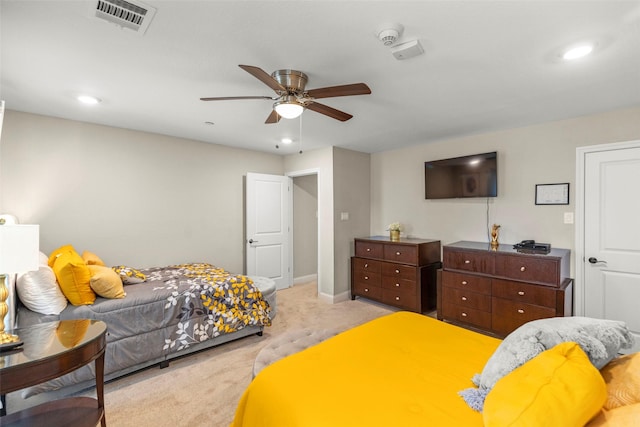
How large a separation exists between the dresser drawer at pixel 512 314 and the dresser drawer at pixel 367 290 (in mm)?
1521

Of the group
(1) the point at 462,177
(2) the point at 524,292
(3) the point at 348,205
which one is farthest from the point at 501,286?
(3) the point at 348,205

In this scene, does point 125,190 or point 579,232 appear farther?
point 125,190

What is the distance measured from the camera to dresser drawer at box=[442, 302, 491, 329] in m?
3.25

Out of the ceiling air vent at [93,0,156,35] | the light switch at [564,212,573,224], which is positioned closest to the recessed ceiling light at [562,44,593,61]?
the light switch at [564,212,573,224]

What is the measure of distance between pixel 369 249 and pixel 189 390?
2.94m

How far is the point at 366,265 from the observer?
14.8ft

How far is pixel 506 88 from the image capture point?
2463 mm

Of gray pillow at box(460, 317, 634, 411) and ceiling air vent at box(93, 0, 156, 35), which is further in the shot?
ceiling air vent at box(93, 0, 156, 35)

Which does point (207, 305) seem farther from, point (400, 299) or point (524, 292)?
point (524, 292)

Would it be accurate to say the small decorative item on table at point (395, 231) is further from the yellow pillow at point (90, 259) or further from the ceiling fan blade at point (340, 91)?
the yellow pillow at point (90, 259)

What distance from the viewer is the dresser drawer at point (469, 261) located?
3262 millimetres

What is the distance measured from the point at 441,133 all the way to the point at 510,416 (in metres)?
3.54

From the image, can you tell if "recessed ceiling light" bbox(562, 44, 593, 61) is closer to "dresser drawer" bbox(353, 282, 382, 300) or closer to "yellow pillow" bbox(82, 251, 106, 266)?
"dresser drawer" bbox(353, 282, 382, 300)

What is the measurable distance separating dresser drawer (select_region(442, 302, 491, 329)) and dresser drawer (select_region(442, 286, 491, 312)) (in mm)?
44
